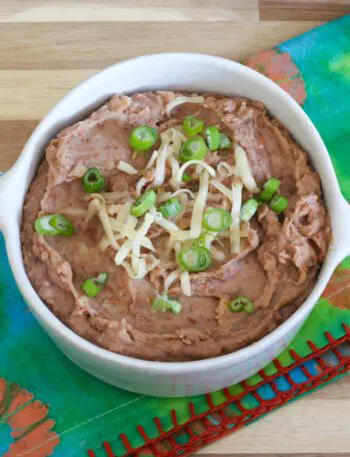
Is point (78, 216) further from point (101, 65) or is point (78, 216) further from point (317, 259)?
point (101, 65)

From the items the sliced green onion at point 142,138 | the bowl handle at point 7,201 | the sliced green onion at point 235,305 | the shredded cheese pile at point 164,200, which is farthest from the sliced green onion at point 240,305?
Answer: the bowl handle at point 7,201

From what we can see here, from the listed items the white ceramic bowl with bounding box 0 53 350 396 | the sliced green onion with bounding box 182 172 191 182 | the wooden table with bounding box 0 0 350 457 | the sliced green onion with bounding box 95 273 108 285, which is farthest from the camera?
the wooden table with bounding box 0 0 350 457

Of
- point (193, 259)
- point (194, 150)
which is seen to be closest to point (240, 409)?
point (193, 259)

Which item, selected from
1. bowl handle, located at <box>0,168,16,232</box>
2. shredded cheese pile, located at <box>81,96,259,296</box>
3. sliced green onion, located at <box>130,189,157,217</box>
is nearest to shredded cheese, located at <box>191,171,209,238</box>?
shredded cheese pile, located at <box>81,96,259,296</box>

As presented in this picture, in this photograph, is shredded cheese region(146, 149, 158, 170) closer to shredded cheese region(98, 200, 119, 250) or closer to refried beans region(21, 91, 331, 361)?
refried beans region(21, 91, 331, 361)

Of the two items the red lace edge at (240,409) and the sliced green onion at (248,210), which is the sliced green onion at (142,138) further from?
the red lace edge at (240,409)

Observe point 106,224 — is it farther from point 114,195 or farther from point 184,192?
point 184,192

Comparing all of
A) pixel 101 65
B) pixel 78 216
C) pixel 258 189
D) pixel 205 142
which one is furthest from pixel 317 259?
pixel 101 65
